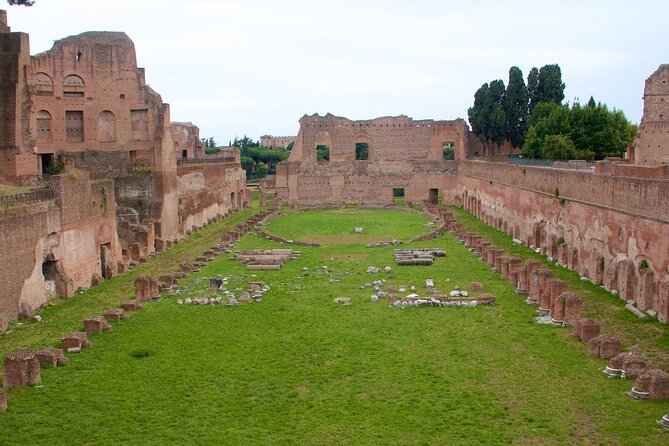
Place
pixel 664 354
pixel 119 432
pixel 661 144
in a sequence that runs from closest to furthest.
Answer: pixel 119 432, pixel 664 354, pixel 661 144

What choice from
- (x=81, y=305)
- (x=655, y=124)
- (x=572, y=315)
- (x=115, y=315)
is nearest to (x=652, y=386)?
(x=572, y=315)

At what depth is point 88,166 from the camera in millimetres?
29266

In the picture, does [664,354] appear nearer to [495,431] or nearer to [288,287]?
[495,431]

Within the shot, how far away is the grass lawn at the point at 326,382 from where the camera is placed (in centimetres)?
912

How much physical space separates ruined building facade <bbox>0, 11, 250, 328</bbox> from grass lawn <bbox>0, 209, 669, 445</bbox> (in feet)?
6.42

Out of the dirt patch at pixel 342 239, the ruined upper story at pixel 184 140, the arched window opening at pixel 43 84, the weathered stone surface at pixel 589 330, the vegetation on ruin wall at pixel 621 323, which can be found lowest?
the vegetation on ruin wall at pixel 621 323

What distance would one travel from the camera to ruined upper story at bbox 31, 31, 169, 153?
2920 centimetres

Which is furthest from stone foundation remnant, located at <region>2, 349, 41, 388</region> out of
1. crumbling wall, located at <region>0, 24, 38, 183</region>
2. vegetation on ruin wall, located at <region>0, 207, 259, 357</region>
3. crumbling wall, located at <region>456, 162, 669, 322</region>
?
crumbling wall, located at <region>0, 24, 38, 183</region>

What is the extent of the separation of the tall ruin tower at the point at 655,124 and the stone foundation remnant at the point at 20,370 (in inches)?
816

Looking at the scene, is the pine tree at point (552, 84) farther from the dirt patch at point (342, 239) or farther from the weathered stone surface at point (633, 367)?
the weathered stone surface at point (633, 367)

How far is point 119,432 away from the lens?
9.20 metres

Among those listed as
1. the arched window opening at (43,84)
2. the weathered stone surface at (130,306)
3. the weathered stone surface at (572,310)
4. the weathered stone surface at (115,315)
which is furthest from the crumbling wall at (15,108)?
the weathered stone surface at (572,310)

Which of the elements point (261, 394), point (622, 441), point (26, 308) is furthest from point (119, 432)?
point (26, 308)

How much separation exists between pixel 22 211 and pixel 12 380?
6.32 m
